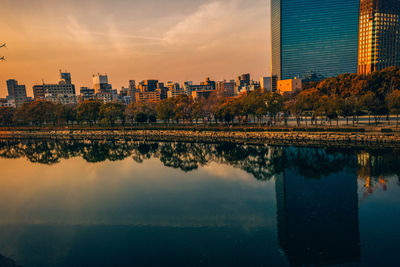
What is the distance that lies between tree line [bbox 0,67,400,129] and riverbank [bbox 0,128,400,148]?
468 centimetres

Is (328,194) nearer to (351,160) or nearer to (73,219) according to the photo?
(351,160)

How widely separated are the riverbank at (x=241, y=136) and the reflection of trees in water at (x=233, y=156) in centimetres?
453

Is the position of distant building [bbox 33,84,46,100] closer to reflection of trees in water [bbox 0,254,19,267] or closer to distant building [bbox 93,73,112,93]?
distant building [bbox 93,73,112,93]

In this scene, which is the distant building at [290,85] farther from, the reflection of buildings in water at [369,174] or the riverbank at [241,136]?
the reflection of buildings in water at [369,174]

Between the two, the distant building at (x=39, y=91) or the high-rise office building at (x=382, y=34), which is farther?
the distant building at (x=39, y=91)

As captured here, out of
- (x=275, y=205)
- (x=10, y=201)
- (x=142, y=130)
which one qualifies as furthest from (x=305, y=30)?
(x=10, y=201)

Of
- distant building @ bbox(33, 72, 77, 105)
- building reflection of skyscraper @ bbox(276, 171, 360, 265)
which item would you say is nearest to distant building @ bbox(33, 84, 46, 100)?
distant building @ bbox(33, 72, 77, 105)

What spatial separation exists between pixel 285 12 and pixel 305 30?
51.6 feet

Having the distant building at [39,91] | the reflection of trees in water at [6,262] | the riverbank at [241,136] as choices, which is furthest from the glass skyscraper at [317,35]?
the distant building at [39,91]

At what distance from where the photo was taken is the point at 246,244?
13961mm

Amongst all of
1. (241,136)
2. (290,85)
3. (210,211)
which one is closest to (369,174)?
(210,211)

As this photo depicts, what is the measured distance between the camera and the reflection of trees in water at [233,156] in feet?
90.9

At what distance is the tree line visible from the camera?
1727 inches

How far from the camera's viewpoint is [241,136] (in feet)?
156
